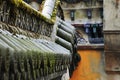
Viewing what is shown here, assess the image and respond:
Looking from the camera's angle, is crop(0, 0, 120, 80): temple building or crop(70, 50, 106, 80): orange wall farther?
crop(70, 50, 106, 80): orange wall

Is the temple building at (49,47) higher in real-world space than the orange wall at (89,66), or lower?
higher

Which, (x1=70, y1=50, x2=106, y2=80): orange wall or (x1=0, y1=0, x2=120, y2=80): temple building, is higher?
(x1=0, y1=0, x2=120, y2=80): temple building

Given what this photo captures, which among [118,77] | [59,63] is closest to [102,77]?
[118,77]

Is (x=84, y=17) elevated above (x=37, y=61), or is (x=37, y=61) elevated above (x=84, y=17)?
(x=37, y=61)

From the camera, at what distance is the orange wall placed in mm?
7504

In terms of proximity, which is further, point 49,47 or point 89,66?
point 89,66

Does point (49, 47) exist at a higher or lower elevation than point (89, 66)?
higher

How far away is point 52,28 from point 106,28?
2.53 m

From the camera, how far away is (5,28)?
275 centimetres

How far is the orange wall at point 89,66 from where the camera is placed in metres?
7.50

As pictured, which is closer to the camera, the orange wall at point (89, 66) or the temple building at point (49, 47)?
the temple building at point (49, 47)

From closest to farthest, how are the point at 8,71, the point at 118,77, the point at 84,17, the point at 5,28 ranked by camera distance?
the point at 8,71 → the point at 5,28 → the point at 118,77 → the point at 84,17

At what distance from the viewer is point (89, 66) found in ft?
24.9

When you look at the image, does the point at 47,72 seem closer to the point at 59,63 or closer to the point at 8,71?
the point at 59,63
